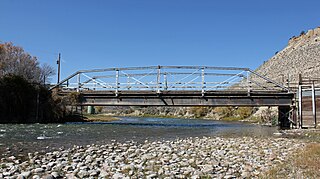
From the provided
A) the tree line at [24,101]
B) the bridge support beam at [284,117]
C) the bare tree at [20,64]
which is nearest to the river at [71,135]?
the bridge support beam at [284,117]

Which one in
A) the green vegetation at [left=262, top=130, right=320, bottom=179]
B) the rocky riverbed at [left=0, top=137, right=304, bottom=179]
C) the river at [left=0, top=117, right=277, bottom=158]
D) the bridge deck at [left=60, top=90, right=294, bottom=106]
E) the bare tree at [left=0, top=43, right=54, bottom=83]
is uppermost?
the bare tree at [left=0, top=43, right=54, bottom=83]

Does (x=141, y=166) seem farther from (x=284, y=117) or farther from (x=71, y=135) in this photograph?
(x=284, y=117)

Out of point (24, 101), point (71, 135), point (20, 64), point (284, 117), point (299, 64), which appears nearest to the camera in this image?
point (71, 135)

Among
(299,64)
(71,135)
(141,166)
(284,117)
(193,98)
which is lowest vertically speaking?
(71,135)

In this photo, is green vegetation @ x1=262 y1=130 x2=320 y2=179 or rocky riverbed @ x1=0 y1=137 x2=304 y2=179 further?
rocky riverbed @ x1=0 y1=137 x2=304 y2=179

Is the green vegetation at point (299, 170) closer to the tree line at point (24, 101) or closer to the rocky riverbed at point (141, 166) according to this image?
the rocky riverbed at point (141, 166)

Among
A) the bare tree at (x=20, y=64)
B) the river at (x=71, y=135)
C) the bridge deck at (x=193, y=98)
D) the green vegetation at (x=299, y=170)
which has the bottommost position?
the river at (x=71, y=135)

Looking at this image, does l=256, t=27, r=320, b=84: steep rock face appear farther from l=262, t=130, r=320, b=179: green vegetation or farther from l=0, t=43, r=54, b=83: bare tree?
l=262, t=130, r=320, b=179: green vegetation

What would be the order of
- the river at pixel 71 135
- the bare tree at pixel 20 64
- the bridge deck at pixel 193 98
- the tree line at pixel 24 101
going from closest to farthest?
the river at pixel 71 135 < the bridge deck at pixel 193 98 < the tree line at pixel 24 101 < the bare tree at pixel 20 64

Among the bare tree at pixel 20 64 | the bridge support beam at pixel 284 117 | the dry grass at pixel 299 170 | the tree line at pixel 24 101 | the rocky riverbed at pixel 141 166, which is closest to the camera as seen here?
the dry grass at pixel 299 170

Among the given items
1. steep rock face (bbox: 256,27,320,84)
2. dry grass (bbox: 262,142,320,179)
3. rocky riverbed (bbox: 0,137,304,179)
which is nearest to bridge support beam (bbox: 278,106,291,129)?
rocky riverbed (bbox: 0,137,304,179)

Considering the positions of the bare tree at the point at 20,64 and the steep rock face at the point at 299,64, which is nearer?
the bare tree at the point at 20,64

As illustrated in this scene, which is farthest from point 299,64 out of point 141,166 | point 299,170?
point 141,166

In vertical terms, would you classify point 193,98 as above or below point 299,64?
below
